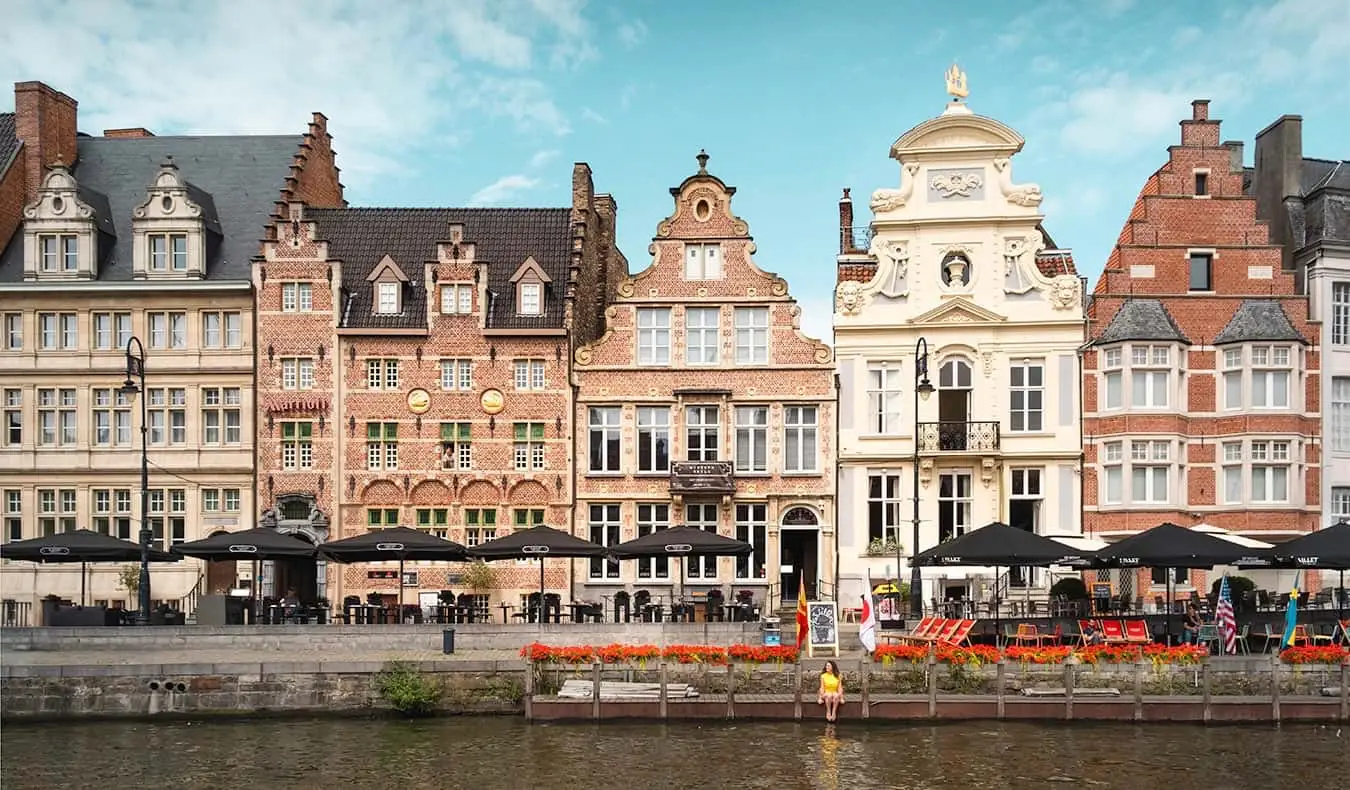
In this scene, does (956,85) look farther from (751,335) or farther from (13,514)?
(13,514)

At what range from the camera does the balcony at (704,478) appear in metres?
39.2

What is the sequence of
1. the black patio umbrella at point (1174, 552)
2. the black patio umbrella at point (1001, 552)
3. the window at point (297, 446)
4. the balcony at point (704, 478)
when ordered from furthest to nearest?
the window at point (297, 446)
the balcony at point (704, 478)
the black patio umbrella at point (1001, 552)
the black patio umbrella at point (1174, 552)

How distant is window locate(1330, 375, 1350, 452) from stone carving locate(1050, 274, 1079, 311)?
705cm

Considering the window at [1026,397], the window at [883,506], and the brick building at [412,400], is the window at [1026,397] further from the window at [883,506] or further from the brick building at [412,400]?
the brick building at [412,400]

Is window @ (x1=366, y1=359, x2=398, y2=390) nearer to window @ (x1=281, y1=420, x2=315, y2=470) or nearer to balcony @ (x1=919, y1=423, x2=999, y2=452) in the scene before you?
window @ (x1=281, y1=420, x2=315, y2=470)

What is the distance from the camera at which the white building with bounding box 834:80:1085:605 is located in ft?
129

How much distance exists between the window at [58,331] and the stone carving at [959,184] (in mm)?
23503

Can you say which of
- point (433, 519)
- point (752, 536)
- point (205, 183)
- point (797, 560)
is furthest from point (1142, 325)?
point (205, 183)

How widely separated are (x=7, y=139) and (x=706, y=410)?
21.9 m

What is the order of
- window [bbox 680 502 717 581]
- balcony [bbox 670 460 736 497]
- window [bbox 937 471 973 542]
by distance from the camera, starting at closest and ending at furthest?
balcony [bbox 670 460 736 497] → window [bbox 937 471 973 542] → window [bbox 680 502 717 581]

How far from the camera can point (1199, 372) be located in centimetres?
3938

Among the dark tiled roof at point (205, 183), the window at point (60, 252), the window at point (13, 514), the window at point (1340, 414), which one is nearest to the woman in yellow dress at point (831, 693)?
the window at point (1340, 414)

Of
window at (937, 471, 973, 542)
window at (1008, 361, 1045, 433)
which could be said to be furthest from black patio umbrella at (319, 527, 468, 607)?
window at (1008, 361, 1045, 433)

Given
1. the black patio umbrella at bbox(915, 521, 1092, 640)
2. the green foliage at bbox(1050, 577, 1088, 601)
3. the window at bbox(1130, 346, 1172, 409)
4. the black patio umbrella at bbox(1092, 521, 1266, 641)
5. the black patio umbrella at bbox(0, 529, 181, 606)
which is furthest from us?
the window at bbox(1130, 346, 1172, 409)
